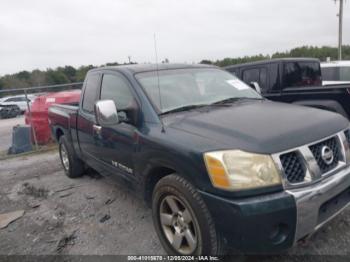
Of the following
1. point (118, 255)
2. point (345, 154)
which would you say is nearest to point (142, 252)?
point (118, 255)

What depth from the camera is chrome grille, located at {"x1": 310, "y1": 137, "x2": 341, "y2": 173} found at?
7.36 feet

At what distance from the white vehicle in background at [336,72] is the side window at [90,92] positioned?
8168mm

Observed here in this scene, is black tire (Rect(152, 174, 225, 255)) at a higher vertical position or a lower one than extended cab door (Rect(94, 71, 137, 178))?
lower

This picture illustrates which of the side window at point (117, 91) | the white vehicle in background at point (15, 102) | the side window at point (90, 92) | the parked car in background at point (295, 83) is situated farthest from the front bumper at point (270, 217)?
the white vehicle in background at point (15, 102)

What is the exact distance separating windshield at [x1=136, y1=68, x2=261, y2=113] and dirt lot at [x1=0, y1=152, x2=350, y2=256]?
4.81ft

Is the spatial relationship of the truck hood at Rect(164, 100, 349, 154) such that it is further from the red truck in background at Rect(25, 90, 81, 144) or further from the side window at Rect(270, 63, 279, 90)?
the red truck in background at Rect(25, 90, 81, 144)

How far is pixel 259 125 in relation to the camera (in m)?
2.34

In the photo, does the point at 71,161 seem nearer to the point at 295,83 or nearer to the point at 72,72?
the point at 295,83

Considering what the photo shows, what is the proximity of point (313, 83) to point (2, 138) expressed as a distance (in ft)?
38.9

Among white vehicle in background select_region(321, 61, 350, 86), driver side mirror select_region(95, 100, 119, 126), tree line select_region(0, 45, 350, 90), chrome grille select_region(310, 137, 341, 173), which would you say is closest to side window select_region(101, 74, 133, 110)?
driver side mirror select_region(95, 100, 119, 126)

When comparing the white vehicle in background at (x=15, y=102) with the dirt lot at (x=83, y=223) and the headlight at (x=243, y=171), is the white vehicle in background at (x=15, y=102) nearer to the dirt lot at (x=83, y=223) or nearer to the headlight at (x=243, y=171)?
the dirt lot at (x=83, y=223)

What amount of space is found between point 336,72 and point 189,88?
8.56 metres

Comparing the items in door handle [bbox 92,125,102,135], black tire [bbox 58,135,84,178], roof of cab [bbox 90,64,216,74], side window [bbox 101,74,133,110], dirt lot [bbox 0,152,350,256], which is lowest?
dirt lot [bbox 0,152,350,256]

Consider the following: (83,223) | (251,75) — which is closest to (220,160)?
(83,223)
